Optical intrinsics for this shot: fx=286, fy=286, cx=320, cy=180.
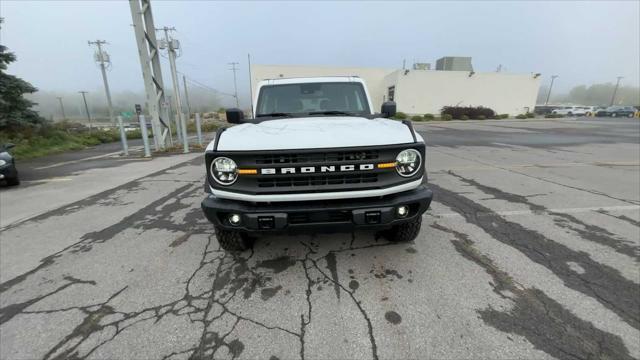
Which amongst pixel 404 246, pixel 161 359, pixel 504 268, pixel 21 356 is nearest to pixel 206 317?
pixel 161 359

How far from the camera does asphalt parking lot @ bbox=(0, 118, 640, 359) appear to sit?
6.33 feet

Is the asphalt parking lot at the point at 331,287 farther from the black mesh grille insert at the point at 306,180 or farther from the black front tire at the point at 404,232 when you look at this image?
the black mesh grille insert at the point at 306,180

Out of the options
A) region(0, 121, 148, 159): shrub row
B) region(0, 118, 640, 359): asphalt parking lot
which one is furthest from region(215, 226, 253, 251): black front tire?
region(0, 121, 148, 159): shrub row

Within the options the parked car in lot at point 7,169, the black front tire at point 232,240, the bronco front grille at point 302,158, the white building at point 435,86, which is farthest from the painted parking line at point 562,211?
the white building at point 435,86

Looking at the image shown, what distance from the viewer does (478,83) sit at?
128ft

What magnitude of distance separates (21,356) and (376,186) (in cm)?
274

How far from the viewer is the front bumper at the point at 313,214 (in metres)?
2.25

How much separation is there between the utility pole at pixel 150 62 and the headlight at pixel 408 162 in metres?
11.9

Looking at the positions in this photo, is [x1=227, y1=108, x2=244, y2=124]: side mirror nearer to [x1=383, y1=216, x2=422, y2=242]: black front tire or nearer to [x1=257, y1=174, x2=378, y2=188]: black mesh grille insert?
[x1=257, y1=174, x2=378, y2=188]: black mesh grille insert

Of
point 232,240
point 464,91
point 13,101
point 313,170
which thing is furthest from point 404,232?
point 464,91

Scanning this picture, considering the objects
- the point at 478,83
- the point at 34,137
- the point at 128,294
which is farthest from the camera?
the point at 478,83

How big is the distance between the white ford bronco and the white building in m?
35.5

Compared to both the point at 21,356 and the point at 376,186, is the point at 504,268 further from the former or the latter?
the point at 21,356

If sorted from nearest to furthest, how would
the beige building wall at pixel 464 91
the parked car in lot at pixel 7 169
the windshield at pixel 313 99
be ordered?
the windshield at pixel 313 99
the parked car in lot at pixel 7 169
the beige building wall at pixel 464 91
